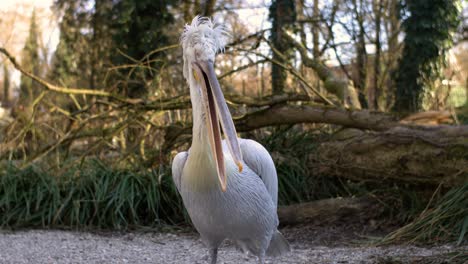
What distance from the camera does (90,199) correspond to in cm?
606

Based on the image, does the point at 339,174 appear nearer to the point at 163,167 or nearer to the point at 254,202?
the point at 163,167

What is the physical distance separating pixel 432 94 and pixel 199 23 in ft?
16.9

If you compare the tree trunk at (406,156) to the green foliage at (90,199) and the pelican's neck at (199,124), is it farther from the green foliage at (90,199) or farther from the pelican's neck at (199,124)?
the pelican's neck at (199,124)

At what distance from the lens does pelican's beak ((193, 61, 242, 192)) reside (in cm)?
283

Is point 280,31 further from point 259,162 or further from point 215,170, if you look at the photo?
point 215,170

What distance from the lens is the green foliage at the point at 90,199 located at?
5.88 m

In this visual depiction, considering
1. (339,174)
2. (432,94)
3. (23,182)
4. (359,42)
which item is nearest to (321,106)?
(339,174)

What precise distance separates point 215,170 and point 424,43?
17.4ft

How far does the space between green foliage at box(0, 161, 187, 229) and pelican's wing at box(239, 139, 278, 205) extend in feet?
7.89

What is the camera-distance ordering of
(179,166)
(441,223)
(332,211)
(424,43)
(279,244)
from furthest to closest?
(424,43) → (332,211) → (441,223) → (279,244) → (179,166)

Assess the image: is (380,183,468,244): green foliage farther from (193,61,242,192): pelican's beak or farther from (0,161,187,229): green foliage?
(0,161,187,229): green foliage

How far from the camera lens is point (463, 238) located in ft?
13.7

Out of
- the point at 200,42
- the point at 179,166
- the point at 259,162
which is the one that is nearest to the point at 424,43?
the point at 259,162

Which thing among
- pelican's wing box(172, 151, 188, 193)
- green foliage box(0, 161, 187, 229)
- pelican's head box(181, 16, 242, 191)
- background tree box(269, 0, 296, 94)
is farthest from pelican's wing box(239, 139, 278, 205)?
background tree box(269, 0, 296, 94)
